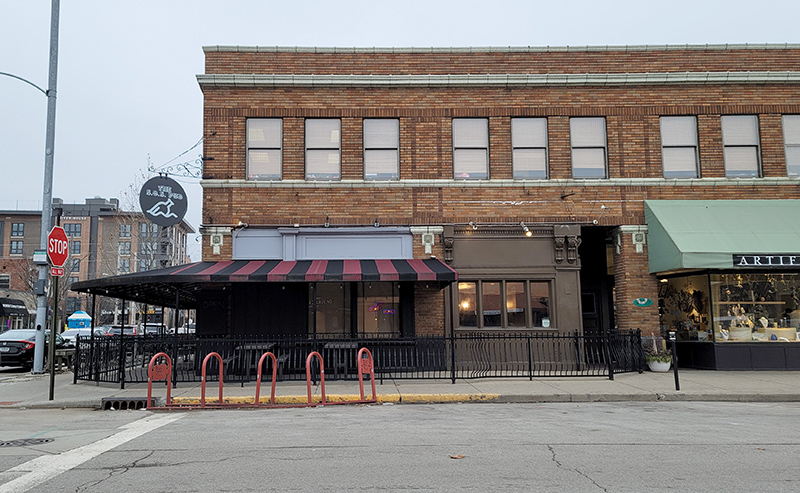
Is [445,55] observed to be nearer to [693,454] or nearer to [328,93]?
[328,93]

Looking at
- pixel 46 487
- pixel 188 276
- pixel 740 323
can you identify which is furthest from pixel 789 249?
pixel 46 487

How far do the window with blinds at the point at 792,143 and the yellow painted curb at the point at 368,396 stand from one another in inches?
462

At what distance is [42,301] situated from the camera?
58.4 feet

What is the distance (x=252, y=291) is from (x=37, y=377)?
6.22 m

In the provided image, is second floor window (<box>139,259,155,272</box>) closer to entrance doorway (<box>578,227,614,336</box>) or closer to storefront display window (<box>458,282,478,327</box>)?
storefront display window (<box>458,282,478,327</box>)

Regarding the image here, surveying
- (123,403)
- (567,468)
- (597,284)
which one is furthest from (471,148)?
(567,468)

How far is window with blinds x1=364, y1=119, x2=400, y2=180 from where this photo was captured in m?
17.2

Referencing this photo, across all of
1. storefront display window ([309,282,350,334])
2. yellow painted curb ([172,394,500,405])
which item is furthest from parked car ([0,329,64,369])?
yellow painted curb ([172,394,500,405])

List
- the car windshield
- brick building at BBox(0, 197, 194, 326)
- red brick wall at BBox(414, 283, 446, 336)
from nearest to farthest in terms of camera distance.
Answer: red brick wall at BBox(414, 283, 446, 336) → the car windshield → brick building at BBox(0, 197, 194, 326)

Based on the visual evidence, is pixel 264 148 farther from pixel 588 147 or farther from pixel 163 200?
pixel 588 147

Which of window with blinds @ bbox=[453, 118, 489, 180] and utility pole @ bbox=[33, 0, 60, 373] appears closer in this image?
utility pole @ bbox=[33, 0, 60, 373]

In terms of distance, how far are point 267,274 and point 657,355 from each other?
32.0ft

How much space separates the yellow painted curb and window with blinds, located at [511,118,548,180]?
752cm

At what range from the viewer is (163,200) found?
16.1 metres
